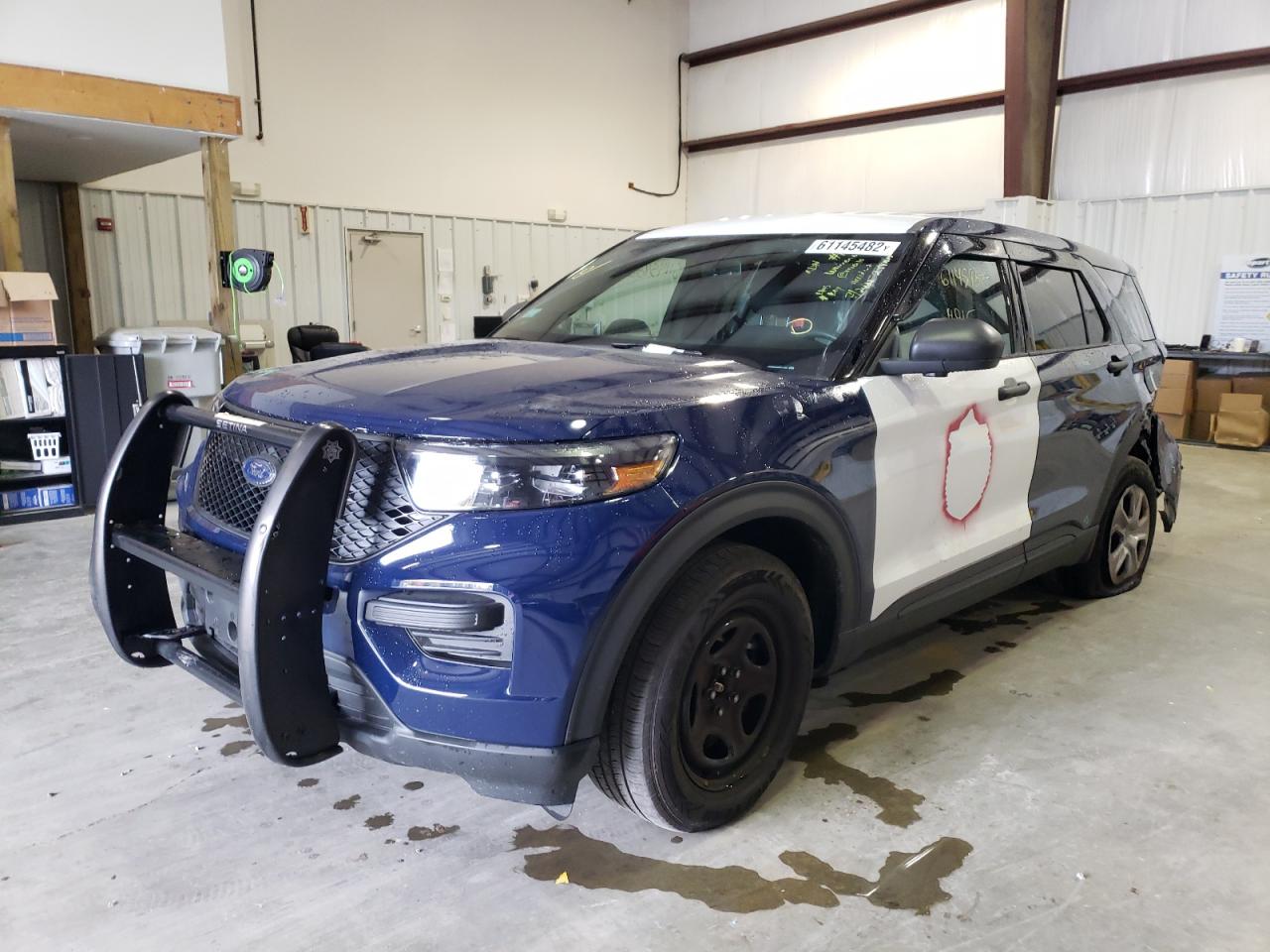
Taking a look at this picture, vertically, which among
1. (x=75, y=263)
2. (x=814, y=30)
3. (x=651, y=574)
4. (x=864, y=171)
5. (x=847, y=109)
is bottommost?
(x=651, y=574)

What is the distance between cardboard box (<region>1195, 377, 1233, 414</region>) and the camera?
9.44 m

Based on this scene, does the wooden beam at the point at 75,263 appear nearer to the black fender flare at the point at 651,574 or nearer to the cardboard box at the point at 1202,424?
the black fender flare at the point at 651,574

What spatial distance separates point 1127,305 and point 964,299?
163cm

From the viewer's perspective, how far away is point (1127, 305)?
13.3 ft

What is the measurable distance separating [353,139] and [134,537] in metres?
9.88

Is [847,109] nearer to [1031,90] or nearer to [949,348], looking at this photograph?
[1031,90]

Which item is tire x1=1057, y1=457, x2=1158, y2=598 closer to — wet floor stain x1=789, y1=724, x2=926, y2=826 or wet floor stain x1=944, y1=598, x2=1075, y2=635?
wet floor stain x1=944, y1=598, x2=1075, y2=635

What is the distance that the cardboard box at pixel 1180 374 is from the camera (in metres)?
9.46

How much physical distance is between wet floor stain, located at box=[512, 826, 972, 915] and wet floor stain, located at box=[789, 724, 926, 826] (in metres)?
0.15

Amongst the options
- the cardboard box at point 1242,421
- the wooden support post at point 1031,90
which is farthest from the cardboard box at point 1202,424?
the wooden support post at point 1031,90

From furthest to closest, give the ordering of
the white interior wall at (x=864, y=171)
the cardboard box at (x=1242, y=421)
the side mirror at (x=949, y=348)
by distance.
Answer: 1. the white interior wall at (x=864, y=171)
2. the cardboard box at (x=1242, y=421)
3. the side mirror at (x=949, y=348)

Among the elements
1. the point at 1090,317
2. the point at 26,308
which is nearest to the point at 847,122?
the point at 1090,317

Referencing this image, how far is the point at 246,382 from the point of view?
2.31m

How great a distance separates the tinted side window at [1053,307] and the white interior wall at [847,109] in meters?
9.02
